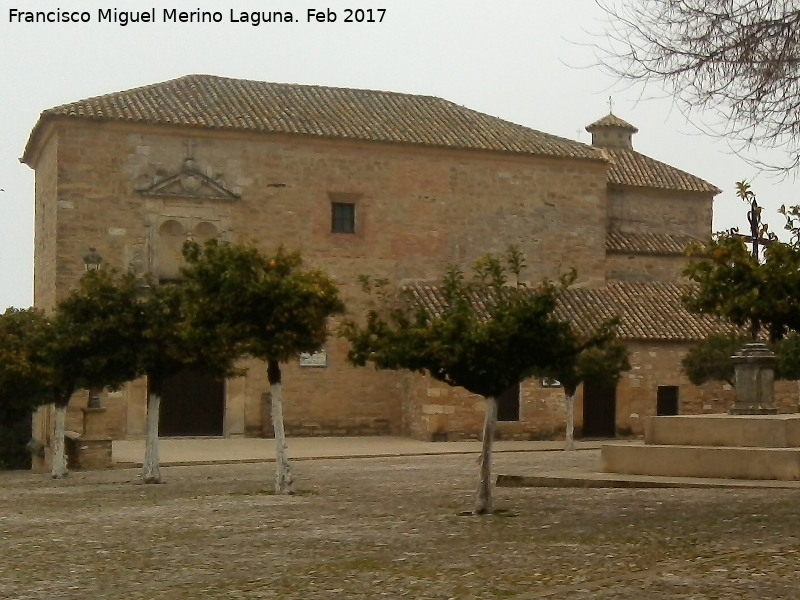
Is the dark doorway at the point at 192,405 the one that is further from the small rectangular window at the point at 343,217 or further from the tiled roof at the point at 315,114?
the tiled roof at the point at 315,114

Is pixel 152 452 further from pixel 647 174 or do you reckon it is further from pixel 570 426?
pixel 647 174

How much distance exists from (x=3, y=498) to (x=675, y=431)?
29.2 ft

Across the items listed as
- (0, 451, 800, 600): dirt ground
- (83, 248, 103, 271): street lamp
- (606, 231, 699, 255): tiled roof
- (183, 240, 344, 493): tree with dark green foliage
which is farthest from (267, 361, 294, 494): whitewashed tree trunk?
(606, 231, 699, 255): tiled roof

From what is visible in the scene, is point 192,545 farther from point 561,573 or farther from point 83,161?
point 83,161

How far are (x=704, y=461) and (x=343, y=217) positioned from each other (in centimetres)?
1633

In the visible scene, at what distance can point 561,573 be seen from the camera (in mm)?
9383

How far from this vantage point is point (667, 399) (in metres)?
31.7

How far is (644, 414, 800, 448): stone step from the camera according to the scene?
16.5m

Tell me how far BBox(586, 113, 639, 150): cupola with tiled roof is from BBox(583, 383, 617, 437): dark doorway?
1140 centimetres

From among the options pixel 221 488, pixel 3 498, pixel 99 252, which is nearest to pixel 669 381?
pixel 99 252

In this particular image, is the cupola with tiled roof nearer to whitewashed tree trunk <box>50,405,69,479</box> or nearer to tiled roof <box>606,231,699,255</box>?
tiled roof <box>606,231,699,255</box>

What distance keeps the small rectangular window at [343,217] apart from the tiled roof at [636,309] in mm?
2080

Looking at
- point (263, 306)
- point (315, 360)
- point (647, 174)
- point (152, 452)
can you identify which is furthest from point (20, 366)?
point (647, 174)

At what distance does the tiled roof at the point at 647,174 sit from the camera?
36594 mm
